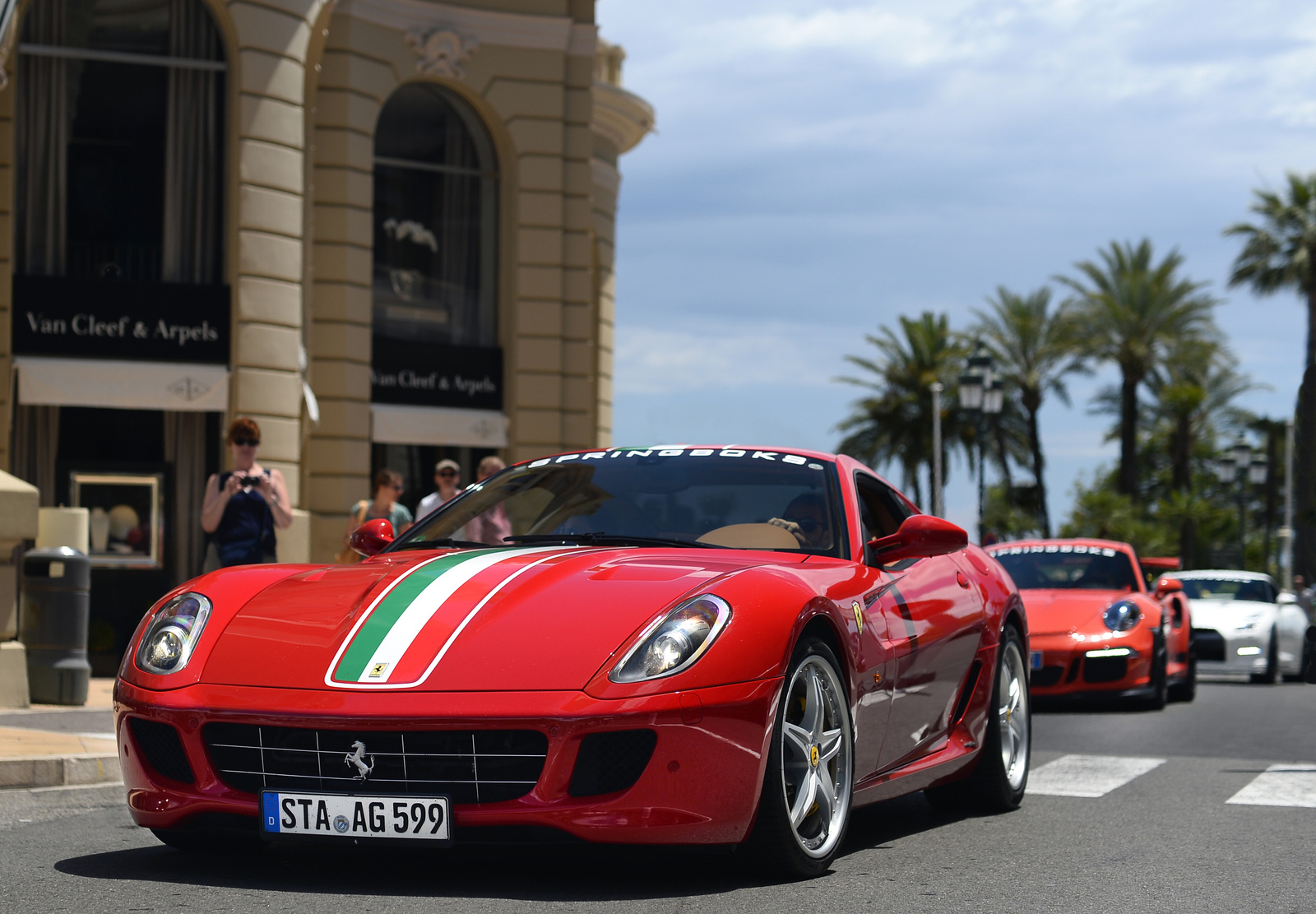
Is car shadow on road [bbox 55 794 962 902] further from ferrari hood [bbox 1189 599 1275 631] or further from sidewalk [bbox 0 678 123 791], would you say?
ferrari hood [bbox 1189 599 1275 631]

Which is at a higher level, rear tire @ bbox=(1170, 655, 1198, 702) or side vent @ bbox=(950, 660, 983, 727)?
side vent @ bbox=(950, 660, 983, 727)

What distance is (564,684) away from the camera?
4664 millimetres

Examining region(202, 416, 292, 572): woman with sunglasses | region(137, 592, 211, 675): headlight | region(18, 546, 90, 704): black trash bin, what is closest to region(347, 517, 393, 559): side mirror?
region(137, 592, 211, 675): headlight

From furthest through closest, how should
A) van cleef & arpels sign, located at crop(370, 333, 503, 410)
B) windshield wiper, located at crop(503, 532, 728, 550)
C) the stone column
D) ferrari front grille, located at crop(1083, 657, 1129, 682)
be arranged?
van cleef & arpels sign, located at crop(370, 333, 503, 410)
the stone column
ferrari front grille, located at crop(1083, 657, 1129, 682)
windshield wiper, located at crop(503, 532, 728, 550)

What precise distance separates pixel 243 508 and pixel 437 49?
45.9ft

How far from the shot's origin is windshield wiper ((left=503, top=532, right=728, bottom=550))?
5.78 metres

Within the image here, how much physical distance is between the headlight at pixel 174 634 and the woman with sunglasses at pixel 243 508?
5.21 metres

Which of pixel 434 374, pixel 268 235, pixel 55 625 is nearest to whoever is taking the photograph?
pixel 55 625

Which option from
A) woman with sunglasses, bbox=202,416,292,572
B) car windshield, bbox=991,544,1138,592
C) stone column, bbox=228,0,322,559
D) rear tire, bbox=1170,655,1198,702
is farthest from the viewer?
stone column, bbox=228,0,322,559

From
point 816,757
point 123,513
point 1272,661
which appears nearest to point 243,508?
point 816,757

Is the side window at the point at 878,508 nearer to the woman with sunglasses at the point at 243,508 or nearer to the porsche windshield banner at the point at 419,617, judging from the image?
the porsche windshield banner at the point at 419,617

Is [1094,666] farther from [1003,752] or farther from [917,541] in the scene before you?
[917,541]

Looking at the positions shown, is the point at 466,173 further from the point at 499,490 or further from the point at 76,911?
the point at 76,911

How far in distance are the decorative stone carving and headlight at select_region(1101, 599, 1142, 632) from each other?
42.2 feet
